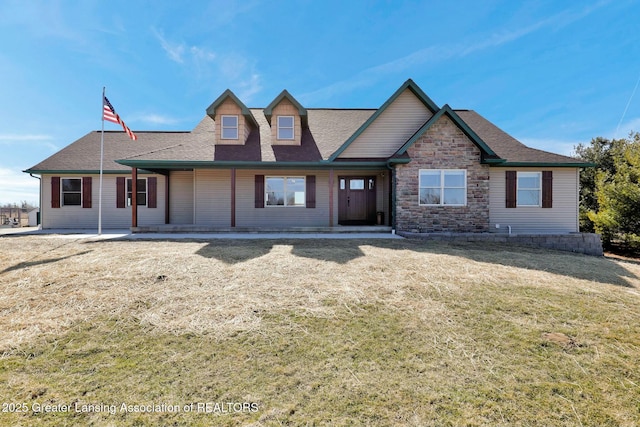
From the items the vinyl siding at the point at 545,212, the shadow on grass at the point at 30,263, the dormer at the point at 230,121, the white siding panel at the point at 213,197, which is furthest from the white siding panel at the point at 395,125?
the shadow on grass at the point at 30,263

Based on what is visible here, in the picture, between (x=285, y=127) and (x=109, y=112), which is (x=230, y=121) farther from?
(x=109, y=112)

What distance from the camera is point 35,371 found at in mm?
2775

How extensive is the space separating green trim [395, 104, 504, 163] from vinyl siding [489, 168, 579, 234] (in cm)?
170

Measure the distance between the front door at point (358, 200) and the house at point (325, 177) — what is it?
0.05 metres

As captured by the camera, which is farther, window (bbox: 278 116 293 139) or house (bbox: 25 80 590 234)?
window (bbox: 278 116 293 139)

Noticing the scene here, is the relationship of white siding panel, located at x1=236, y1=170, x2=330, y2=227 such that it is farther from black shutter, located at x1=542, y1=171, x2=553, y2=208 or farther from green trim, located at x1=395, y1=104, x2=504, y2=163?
black shutter, located at x1=542, y1=171, x2=553, y2=208

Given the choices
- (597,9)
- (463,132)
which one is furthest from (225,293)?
(597,9)

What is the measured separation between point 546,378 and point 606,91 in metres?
27.2

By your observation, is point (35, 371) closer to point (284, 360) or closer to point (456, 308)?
point (284, 360)

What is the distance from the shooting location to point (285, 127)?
12867mm

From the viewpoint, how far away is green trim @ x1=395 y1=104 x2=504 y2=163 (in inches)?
417

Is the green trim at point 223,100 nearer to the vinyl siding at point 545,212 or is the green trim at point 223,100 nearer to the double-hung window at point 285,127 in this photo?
the double-hung window at point 285,127

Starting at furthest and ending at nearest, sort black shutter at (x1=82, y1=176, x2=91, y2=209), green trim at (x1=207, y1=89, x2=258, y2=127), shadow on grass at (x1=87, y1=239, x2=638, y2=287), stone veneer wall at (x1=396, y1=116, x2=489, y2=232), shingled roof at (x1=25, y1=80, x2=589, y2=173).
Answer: black shutter at (x1=82, y1=176, x2=91, y2=209) → green trim at (x1=207, y1=89, x2=258, y2=127) → shingled roof at (x1=25, y1=80, x2=589, y2=173) → stone veneer wall at (x1=396, y1=116, x2=489, y2=232) → shadow on grass at (x1=87, y1=239, x2=638, y2=287)

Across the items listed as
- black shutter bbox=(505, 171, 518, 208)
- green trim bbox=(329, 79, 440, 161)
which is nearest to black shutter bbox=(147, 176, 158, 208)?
green trim bbox=(329, 79, 440, 161)
